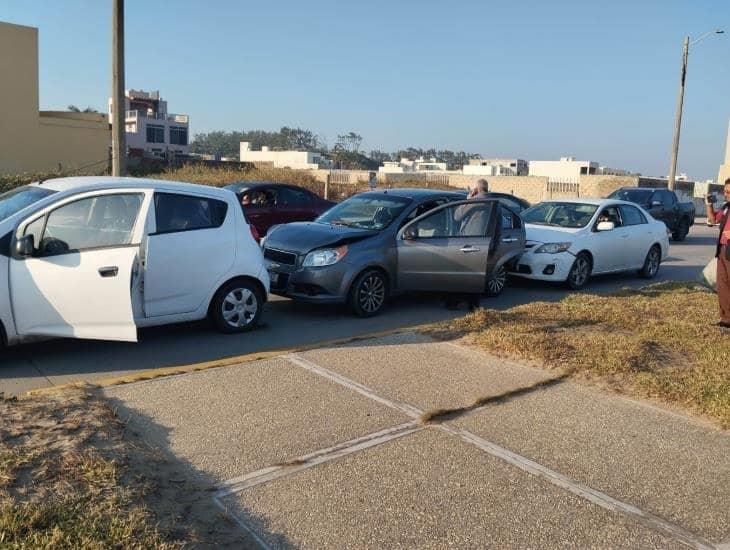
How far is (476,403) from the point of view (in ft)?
18.0

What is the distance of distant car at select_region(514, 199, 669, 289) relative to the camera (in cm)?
1160

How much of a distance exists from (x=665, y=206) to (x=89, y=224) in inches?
750

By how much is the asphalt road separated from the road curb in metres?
0.22

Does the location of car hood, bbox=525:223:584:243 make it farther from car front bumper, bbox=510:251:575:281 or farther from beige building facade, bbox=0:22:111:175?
beige building facade, bbox=0:22:111:175

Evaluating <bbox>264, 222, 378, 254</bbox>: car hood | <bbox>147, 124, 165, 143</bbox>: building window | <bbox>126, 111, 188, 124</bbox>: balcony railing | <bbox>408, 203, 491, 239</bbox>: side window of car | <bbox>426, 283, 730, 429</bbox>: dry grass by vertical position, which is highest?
<bbox>126, 111, 188, 124</bbox>: balcony railing

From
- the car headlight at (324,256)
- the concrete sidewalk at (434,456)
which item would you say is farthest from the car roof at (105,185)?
the concrete sidewalk at (434,456)

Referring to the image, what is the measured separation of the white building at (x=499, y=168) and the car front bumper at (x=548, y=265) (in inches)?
2427

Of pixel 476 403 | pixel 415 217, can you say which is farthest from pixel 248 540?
pixel 415 217

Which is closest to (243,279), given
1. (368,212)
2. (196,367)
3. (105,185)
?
(196,367)

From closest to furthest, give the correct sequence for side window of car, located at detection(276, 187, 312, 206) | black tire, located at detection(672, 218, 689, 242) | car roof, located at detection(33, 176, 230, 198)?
car roof, located at detection(33, 176, 230, 198) < side window of car, located at detection(276, 187, 312, 206) < black tire, located at detection(672, 218, 689, 242)

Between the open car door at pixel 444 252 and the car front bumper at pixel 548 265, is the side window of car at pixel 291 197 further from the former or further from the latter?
the open car door at pixel 444 252

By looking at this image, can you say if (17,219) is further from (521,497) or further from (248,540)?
(521,497)

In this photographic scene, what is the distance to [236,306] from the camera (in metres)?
7.78

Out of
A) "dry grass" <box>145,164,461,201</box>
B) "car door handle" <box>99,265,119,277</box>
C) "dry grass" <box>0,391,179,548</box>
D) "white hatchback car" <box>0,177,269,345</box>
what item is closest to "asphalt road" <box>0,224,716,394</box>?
"white hatchback car" <box>0,177,269,345</box>
